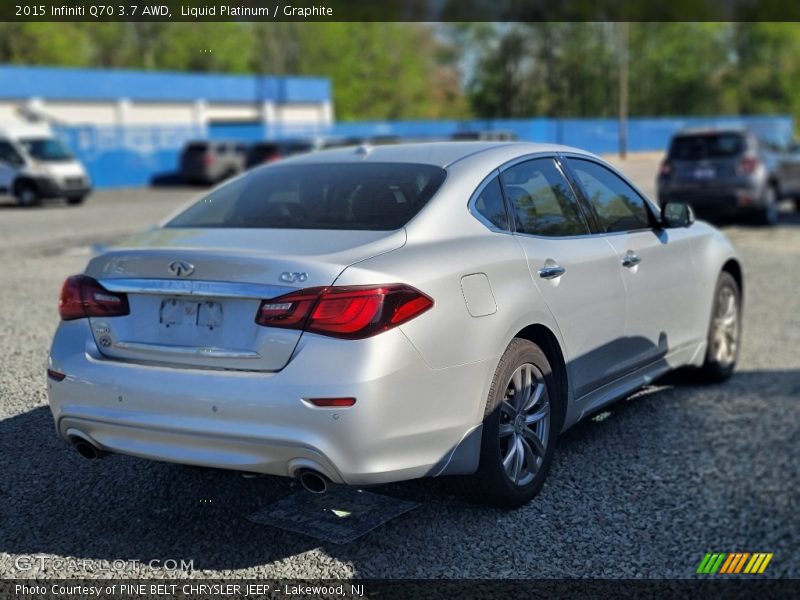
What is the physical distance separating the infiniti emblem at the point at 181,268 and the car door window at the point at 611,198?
2.32 m

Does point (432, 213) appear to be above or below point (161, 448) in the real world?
above

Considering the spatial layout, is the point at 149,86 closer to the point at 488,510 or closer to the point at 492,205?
the point at 492,205

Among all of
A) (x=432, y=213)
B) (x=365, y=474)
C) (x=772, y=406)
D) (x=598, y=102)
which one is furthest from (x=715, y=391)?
(x=598, y=102)

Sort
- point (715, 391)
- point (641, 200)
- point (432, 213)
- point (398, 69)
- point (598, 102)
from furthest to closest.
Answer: point (398, 69), point (598, 102), point (715, 391), point (641, 200), point (432, 213)

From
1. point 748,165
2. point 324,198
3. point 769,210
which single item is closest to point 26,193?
point 748,165

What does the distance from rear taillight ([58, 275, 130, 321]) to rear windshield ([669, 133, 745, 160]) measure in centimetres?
1471

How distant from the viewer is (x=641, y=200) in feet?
18.6

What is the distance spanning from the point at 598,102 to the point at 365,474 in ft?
274

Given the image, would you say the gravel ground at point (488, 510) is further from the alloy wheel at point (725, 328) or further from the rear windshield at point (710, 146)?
the rear windshield at point (710, 146)

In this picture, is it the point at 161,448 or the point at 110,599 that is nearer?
the point at 110,599

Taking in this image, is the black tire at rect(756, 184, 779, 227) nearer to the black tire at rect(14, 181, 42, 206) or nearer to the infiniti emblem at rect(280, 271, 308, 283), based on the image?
the infiniti emblem at rect(280, 271, 308, 283)

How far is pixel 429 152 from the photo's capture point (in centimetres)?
473

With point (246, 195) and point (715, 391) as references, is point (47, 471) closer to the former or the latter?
point (246, 195)

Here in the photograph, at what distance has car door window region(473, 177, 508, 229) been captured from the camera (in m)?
4.27
